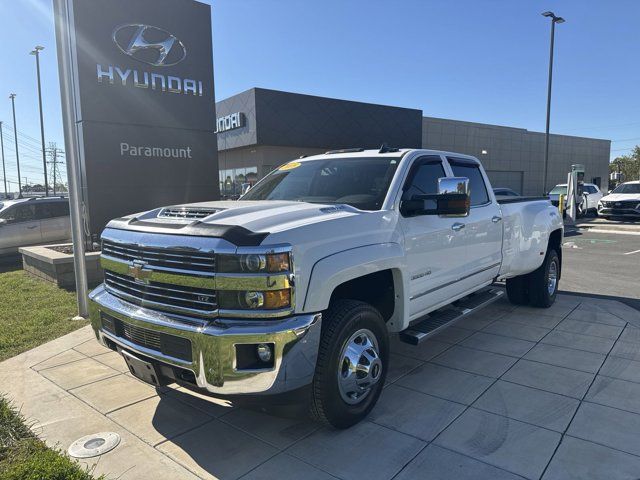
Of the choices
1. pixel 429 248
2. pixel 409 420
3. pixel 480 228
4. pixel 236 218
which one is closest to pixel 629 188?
pixel 480 228

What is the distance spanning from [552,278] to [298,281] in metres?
5.36

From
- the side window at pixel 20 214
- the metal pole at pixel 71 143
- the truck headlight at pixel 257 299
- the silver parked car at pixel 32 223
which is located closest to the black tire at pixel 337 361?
the truck headlight at pixel 257 299

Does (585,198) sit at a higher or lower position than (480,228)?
lower

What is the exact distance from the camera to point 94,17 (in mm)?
9234

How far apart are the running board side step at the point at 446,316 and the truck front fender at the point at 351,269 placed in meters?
0.27

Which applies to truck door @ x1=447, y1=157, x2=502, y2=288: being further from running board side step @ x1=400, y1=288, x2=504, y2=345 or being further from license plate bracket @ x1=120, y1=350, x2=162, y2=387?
license plate bracket @ x1=120, y1=350, x2=162, y2=387

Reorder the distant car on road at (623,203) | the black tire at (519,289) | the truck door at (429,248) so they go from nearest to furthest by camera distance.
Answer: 1. the truck door at (429,248)
2. the black tire at (519,289)
3. the distant car on road at (623,203)

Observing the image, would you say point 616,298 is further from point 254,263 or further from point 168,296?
point 168,296

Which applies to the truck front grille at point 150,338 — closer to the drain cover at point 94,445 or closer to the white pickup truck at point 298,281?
the white pickup truck at point 298,281

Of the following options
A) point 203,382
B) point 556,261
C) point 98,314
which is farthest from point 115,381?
point 556,261

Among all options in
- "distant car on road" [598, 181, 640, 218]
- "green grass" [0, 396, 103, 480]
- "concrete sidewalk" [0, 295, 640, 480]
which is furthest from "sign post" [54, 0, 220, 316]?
"distant car on road" [598, 181, 640, 218]

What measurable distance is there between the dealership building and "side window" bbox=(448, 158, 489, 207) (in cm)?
1799

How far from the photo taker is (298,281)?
2.85m

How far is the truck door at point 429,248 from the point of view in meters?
3.93
